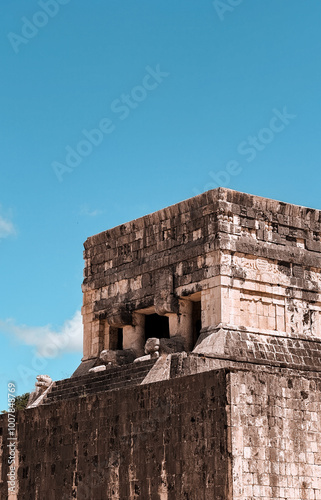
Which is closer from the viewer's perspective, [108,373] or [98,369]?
[108,373]

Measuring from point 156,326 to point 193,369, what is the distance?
232 inches

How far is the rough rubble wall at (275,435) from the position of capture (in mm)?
19297

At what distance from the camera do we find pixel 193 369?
22688mm

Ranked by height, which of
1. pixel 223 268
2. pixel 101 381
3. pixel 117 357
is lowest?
pixel 101 381

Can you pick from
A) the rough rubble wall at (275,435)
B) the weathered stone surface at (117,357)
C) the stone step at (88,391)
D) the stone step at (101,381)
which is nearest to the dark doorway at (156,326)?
the weathered stone surface at (117,357)

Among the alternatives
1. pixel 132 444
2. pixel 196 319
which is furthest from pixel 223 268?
pixel 132 444

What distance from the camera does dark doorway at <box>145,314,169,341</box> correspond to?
28.2 metres

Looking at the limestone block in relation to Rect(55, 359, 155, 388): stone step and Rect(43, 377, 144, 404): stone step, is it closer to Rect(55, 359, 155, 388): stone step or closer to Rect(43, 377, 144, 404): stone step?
Rect(55, 359, 155, 388): stone step

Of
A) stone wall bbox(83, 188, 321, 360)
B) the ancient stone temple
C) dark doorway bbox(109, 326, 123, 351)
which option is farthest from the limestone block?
dark doorway bbox(109, 326, 123, 351)

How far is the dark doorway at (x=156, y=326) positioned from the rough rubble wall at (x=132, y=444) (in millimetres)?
4427

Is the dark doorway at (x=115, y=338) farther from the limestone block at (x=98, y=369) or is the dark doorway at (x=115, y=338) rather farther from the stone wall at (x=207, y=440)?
the stone wall at (x=207, y=440)

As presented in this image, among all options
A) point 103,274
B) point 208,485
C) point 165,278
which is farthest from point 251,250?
point 208,485

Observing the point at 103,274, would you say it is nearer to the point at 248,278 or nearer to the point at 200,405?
the point at 248,278

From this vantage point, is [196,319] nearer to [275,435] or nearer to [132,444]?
[132,444]
